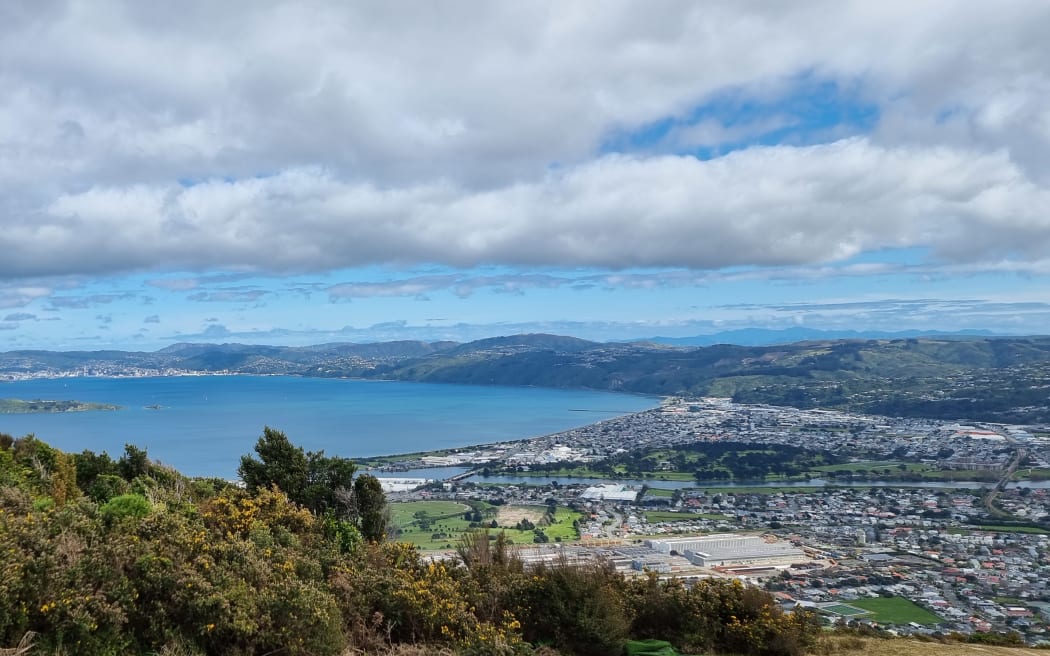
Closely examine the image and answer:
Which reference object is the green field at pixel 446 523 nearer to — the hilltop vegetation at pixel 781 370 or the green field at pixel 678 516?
the green field at pixel 678 516

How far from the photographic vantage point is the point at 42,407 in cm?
9656

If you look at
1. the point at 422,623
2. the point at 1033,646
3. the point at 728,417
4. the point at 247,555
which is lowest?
the point at 728,417

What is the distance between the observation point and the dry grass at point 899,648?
27.7 ft

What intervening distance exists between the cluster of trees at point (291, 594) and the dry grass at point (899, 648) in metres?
0.37

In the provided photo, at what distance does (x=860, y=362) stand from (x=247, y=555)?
131767 millimetres

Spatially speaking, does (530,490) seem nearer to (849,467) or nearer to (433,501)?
(433,501)

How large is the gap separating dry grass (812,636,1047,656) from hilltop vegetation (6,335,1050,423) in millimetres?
75097

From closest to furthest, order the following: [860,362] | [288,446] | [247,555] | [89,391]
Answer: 1. [247,555]
2. [288,446]
3. [860,362]
4. [89,391]

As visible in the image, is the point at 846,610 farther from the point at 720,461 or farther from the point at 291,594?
the point at 720,461

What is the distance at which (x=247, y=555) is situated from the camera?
24.3ft

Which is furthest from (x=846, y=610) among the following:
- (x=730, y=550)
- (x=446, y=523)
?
(x=446, y=523)

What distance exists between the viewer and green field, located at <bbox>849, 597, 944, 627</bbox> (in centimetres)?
1681

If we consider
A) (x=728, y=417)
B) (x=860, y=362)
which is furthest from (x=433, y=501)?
(x=860, y=362)

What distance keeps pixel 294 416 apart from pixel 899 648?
95.1 meters
